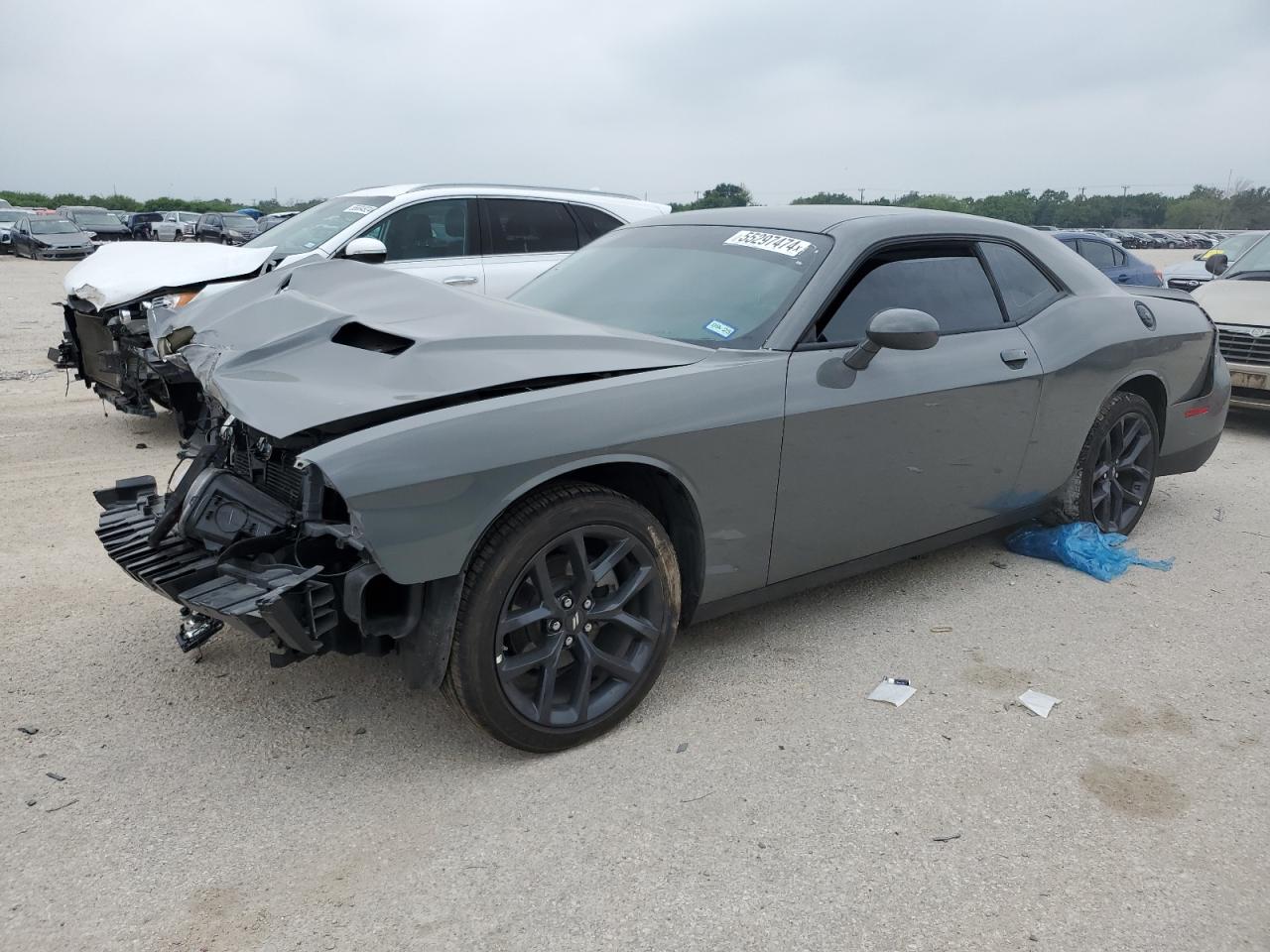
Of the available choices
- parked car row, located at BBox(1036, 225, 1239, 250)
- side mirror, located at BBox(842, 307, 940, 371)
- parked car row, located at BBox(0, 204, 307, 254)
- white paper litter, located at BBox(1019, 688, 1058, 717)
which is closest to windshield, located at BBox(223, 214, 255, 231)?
parked car row, located at BBox(0, 204, 307, 254)

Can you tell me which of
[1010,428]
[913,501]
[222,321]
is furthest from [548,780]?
[1010,428]

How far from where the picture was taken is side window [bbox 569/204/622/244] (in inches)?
313

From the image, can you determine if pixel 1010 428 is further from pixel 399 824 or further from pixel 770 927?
pixel 399 824

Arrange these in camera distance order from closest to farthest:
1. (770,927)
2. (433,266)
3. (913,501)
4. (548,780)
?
(770,927), (548,780), (913,501), (433,266)

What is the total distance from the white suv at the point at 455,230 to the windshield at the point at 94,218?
3044 centimetres

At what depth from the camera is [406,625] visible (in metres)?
2.50

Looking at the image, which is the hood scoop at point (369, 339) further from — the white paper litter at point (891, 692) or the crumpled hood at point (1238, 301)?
the crumpled hood at point (1238, 301)

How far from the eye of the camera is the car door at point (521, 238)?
7.46 m

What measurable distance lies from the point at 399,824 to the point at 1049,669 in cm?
232

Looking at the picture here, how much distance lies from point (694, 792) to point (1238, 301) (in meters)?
7.14

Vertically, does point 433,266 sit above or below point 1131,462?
above

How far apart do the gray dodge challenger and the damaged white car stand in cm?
254

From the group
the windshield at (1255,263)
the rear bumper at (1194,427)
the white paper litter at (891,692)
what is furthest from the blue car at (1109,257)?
the white paper litter at (891,692)

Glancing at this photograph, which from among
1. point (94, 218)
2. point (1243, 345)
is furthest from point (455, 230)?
point (94, 218)
